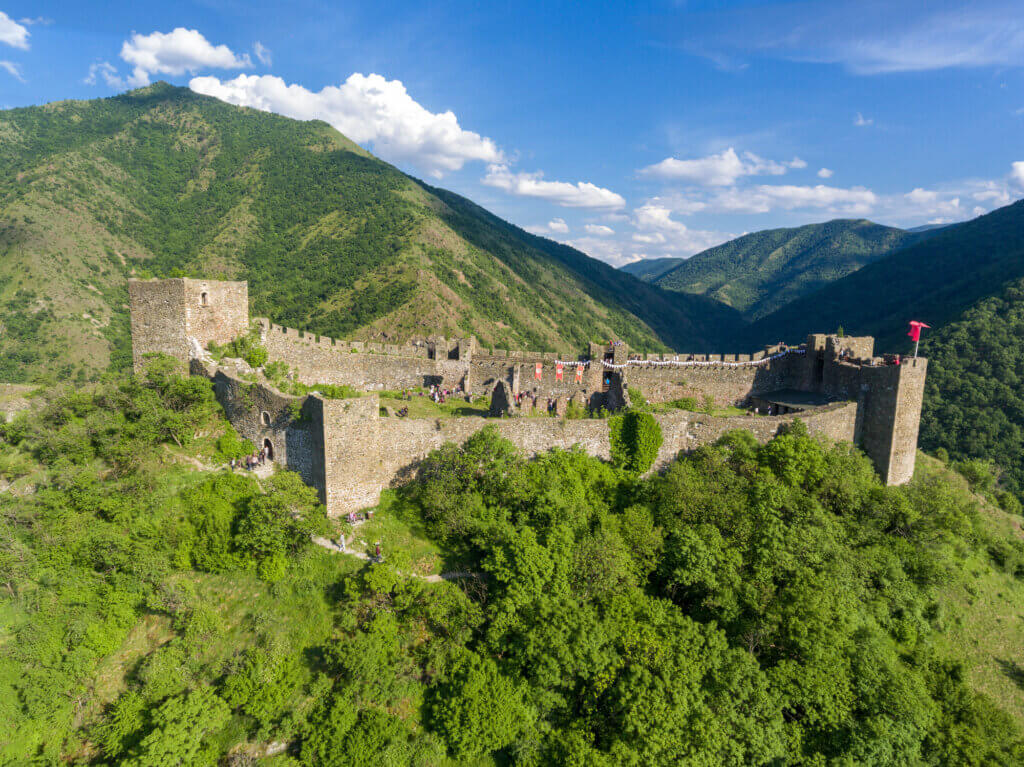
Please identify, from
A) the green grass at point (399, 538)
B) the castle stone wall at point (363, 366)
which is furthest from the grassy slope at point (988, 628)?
the castle stone wall at point (363, 366)

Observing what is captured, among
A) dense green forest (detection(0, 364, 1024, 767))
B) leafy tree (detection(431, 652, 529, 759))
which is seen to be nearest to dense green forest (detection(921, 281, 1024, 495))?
dense green forest (detection(0, 364, 1024, 767))

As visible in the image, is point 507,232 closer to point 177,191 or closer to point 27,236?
point 177,191

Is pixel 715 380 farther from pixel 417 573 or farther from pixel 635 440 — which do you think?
pixel 417 573

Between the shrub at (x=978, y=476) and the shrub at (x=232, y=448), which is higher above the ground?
the shrub at (x=232, y=448)

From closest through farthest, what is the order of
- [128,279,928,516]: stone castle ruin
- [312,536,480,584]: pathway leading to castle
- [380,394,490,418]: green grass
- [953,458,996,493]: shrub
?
[312,536,480,584]: pathway leading to castle
[128,279,928,516]: stone castle ruin
[380,394,490,418]: green grass
[953,458,996,493]: shrub

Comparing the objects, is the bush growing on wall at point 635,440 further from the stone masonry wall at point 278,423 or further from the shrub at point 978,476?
the shrub at point 978,476

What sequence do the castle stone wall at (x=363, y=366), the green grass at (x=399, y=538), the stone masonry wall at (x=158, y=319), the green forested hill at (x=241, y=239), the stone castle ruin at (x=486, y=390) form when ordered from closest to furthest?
the green grass at (x=399, y=538) → the stone castle ruin at (x=486, y=390) → the stone masonry wall at (x=158, y=319) → the castle stone wall at (x=363, y=366) → the green forested hill at (x=241, y=239)

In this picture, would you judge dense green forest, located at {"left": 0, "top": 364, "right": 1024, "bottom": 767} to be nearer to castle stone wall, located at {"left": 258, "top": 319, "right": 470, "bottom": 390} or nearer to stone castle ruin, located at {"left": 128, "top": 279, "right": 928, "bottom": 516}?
stone castle ruin, located at {"left": 128, "top": 279, "right": 928, "bottom": 516}
